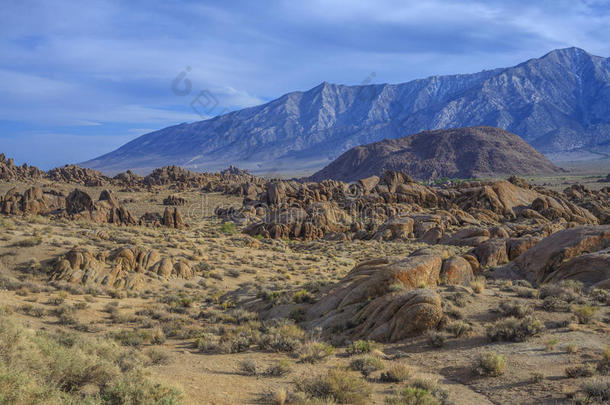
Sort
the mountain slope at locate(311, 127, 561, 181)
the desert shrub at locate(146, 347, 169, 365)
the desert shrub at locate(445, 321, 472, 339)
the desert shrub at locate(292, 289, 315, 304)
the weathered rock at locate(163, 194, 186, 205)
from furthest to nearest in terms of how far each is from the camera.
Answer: the mountain slope at locate(311, 127, 561, 181) → the weathered rock at locate(163, 194, 186, 205) → the desert shrub at locate(292, 289, 315, 304) → the desert shrub at locate(445, 321, 472, 339) → the desert shrub at locate(146, 347, 169, 365)

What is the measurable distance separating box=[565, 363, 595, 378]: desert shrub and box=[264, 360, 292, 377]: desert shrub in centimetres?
636

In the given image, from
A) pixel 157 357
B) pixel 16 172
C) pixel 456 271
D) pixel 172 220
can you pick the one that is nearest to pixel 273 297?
pixel 157 357

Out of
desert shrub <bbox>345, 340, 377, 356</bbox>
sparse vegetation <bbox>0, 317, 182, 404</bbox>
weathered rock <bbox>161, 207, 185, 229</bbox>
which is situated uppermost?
weathered rock <bbox>161, 207, 185, 229</bbox>

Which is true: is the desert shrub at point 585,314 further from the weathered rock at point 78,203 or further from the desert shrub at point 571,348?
the weathered rock at point 78,203

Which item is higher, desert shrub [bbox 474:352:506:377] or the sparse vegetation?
the sparse vegetation

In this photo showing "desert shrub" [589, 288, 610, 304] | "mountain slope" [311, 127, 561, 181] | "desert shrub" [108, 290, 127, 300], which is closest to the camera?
"desert shrub" [589, 288, 610, 304]

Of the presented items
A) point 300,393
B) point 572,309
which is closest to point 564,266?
point 572,309

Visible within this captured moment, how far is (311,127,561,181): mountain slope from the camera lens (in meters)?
170

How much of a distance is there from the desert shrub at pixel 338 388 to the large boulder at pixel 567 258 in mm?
12378

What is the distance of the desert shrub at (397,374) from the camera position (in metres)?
8.96

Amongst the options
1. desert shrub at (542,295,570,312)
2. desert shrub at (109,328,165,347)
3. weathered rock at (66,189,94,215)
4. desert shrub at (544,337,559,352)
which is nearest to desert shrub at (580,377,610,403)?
desert shrub at (544,337,559,352)

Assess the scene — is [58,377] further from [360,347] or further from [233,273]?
[233,273]

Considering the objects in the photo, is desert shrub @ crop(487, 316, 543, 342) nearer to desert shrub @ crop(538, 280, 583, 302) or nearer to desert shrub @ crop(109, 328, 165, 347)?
desert shrub @ crop(538, 280, 583, 302)

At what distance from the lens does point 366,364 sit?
9773 mm
